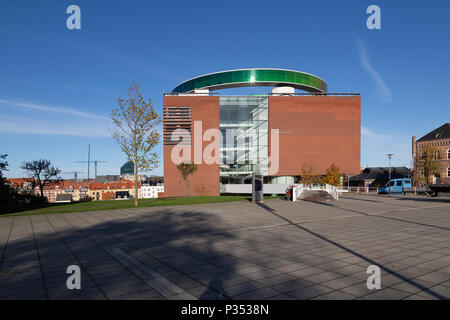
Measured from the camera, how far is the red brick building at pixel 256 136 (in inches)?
1667

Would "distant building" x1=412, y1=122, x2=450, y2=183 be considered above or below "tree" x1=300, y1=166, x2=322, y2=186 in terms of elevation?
above

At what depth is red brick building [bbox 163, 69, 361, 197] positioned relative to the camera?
139 feet

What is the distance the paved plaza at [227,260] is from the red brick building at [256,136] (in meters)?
31.1

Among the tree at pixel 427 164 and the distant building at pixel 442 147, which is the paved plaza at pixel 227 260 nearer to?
the tree at pixel 427 164

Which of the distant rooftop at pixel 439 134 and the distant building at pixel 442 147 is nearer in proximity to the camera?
the distant building at pixel 442 147

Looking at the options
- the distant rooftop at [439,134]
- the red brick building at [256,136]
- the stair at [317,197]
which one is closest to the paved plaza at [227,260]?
the stair at [317,197]

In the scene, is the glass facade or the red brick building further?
the glass facade

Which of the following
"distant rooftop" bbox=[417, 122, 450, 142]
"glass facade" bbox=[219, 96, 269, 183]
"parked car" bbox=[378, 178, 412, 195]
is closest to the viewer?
"parked car" bbox=[378, 178, 412, 195]

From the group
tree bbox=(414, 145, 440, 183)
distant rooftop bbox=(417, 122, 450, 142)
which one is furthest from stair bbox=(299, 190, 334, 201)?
distant rooftop bbox=(417, 122, 450, 142)

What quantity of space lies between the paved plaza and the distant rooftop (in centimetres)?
7028

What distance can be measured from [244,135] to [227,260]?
38828 mm

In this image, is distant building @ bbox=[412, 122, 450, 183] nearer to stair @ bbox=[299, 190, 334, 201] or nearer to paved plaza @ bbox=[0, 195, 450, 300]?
stair @ bbox=[299, 190, 334, 201]

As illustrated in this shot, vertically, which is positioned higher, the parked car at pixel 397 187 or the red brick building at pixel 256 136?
the red brick building at pixel 256 136

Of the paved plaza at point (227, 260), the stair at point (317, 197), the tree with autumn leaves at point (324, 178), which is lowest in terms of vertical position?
the stair at point (317, 197)
